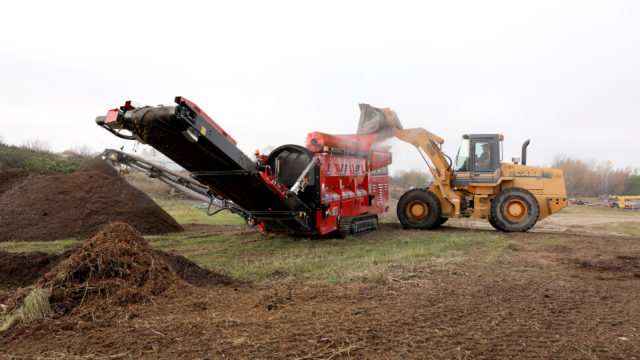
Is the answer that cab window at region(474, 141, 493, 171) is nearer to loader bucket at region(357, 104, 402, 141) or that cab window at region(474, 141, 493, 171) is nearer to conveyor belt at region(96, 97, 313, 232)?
loader bucket at region(357, 104, 402, 141)

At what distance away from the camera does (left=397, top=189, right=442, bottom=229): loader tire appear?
41.2ft

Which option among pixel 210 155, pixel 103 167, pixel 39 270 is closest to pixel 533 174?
pixel 210 155

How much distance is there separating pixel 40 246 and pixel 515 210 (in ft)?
39.3

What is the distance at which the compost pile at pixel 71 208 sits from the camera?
36.3ft

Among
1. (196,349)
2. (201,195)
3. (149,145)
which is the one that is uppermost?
(149,145)

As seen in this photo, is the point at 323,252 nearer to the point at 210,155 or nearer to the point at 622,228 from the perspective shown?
the point at 210,155

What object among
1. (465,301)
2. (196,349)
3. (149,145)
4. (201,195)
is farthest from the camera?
(201,195)

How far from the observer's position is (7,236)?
35.0ft

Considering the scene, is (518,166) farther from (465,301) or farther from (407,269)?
(465,301)

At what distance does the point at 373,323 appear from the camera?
4008mm

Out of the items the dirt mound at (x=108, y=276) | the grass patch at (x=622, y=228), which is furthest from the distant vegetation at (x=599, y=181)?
the dirt mound at (x=108, y=276)

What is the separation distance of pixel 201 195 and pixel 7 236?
4.81 meters

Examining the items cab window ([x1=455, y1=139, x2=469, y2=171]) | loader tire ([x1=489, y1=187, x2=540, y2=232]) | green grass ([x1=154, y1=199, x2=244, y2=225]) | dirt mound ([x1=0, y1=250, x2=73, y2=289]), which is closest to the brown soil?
dirt mound ([x1=0, y1=250, x2=73, y2=289])

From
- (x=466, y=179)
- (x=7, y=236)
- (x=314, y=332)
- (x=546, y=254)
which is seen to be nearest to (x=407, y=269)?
(x=314, y=332)
